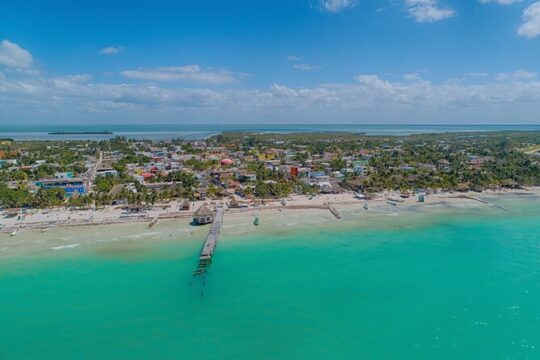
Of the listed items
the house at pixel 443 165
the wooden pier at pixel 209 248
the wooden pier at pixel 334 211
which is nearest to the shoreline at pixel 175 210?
the wooden pier at pixel 334 211

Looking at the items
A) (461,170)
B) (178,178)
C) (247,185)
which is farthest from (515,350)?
(461,170)

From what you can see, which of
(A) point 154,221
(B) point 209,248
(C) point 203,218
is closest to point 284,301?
(B) point 209,248

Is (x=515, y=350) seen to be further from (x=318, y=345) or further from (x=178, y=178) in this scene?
(x=178, y=178)

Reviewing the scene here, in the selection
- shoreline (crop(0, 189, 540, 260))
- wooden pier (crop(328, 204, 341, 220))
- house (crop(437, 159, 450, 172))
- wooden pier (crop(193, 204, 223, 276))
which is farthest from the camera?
house (crop(437, 159, 450, 172))

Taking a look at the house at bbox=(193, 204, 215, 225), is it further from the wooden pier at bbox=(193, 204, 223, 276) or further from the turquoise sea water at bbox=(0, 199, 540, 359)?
the turquoise sea water at bbox=(0, 199, 540, 359)

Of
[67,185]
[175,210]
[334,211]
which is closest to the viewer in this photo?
[175,210]

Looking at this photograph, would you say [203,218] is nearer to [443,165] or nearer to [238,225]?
[238,225]

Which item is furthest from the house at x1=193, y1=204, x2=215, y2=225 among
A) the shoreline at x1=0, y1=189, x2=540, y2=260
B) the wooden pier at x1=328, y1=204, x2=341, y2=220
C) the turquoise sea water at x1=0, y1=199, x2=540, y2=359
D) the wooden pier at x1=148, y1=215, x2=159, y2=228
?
the wooden pier at x1=328, y1=204, x2=341, y2=220
